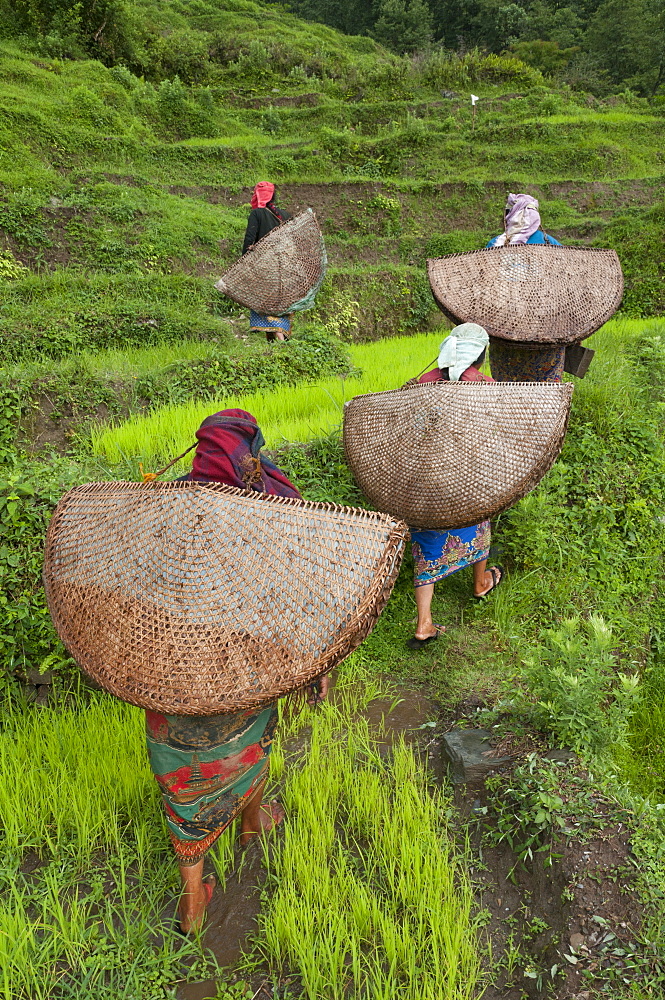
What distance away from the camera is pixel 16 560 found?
104 inches

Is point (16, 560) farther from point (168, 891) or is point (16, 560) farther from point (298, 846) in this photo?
point (298, 846)

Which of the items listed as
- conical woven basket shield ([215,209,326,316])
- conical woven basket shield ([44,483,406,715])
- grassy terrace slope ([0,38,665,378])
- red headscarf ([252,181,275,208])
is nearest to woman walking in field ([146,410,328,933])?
conical woven basket shield ([44,483,406,715])

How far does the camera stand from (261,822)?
2.08 meters

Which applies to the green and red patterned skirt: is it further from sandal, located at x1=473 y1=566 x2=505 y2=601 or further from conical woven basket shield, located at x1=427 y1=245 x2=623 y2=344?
conical woven basket shield, located at x1=427 y1=245 x2=623 y2=344

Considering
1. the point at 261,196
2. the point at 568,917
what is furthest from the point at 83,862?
the point at 261,196

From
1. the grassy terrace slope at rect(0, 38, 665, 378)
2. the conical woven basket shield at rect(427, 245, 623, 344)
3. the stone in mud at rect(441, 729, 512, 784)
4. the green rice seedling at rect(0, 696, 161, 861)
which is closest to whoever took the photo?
the green rice seedling at rect(0, 696, 161, 861)

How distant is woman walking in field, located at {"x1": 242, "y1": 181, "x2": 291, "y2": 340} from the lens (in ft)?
18.6

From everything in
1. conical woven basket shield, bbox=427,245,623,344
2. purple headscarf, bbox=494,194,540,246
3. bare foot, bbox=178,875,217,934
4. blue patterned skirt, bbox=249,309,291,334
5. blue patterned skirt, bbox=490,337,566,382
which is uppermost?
purple headscarf, bbox=494,194,540,246

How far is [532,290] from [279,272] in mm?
2829

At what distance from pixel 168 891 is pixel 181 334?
5.70m

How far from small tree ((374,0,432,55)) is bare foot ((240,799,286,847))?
118ft

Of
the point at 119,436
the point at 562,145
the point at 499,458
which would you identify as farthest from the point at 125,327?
the point at 562,145

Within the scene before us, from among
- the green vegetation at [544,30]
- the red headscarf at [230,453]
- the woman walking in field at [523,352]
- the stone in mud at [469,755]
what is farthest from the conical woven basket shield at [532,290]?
the green vegetation at [544,30]

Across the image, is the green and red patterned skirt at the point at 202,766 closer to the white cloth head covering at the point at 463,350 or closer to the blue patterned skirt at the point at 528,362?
the white cloth head covering at the point at 463,350
